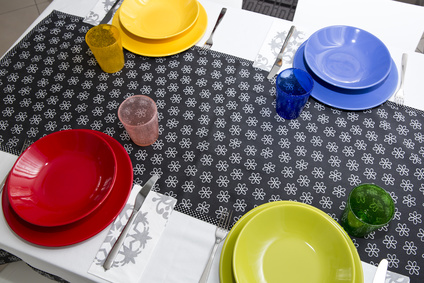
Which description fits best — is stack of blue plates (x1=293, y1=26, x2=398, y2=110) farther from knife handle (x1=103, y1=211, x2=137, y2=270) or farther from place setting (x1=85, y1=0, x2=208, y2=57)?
knife handle (x1=103, y1=211, x2=137, y2=270)

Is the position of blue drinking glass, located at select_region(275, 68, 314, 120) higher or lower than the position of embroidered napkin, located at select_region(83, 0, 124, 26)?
lower

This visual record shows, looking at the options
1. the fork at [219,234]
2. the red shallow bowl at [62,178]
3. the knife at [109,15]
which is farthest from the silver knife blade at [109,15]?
the fork at [219,234]

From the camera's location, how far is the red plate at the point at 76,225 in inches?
27.3

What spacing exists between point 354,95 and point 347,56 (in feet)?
0.42

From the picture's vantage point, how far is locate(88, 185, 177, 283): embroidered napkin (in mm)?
680

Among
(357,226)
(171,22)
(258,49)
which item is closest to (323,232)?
(357,226)

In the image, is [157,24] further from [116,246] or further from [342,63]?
[116,246]

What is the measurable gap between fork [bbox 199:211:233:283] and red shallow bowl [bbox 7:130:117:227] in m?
0.24

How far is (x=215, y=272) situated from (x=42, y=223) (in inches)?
14.1

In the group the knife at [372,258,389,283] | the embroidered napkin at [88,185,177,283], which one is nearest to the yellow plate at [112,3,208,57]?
the embroidered napkin at [88,185,177,283]

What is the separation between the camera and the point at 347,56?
93cm

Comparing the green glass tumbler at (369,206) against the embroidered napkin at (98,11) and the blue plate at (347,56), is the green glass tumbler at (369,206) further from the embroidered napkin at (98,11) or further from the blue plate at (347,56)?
the embroidered napkin at (98,11)

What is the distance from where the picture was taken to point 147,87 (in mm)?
927

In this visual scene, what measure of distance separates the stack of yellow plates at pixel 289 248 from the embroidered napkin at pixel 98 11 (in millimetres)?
760
